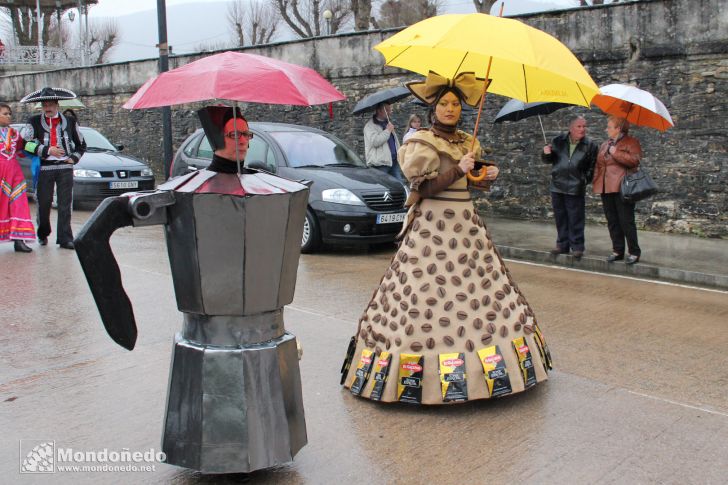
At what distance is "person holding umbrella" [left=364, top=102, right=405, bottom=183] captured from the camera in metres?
11.9

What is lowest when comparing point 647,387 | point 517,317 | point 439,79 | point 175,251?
point 647,387

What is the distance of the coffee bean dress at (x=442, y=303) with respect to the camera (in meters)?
4.66

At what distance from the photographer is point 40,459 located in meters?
4.10

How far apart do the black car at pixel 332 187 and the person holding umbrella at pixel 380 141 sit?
488mm

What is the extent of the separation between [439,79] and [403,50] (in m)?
0.52

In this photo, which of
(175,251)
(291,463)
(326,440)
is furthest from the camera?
(326,440)

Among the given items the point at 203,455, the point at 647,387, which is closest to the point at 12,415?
the point at 203,455

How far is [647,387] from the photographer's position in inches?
205

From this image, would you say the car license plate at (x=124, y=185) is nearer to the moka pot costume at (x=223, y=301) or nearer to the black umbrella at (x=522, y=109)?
the black umbrella at (x=522, y=109)

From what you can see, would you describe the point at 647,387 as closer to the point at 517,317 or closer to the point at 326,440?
the point at 517,317

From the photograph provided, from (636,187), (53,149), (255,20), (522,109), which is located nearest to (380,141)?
(522,109)

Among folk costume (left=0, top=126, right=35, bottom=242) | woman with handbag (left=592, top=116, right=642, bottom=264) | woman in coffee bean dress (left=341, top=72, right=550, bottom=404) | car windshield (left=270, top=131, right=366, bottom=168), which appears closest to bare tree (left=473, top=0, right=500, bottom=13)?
car windshield (left=270, top=131, right=366, bottom=168)

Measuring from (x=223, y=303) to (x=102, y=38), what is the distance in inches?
2674

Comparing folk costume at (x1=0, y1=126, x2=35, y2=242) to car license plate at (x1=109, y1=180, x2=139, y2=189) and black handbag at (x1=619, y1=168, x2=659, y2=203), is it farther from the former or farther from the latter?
black handbag at (x1=619, y1=168, x2=659, y2=203)
